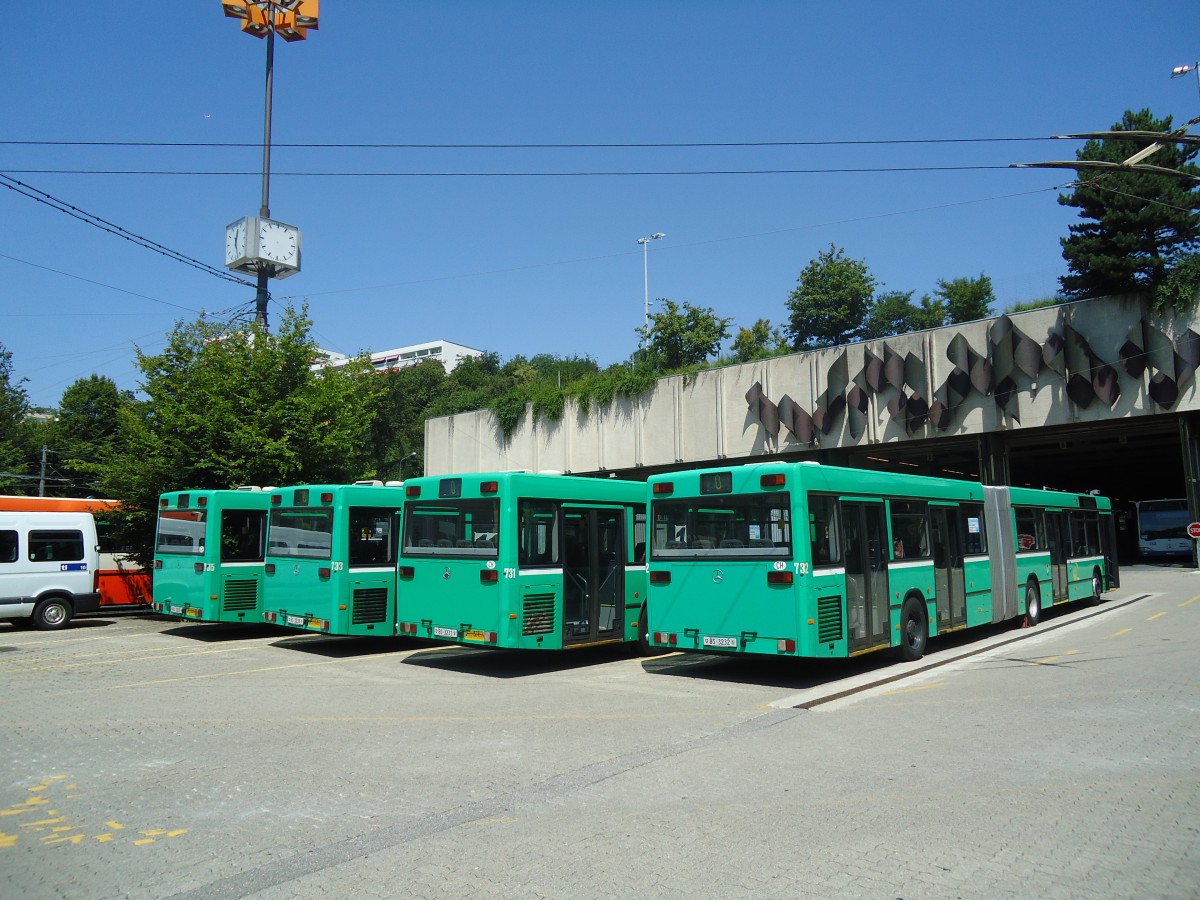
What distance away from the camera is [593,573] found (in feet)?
44.9

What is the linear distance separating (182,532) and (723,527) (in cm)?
1184

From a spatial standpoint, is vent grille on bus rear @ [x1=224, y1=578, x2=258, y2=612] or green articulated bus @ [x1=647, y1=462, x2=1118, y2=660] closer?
green articulated bus @ [x1=647, y1=462, x2=1118, y2=660]

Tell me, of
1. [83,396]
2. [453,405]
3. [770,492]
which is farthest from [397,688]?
[83,396]

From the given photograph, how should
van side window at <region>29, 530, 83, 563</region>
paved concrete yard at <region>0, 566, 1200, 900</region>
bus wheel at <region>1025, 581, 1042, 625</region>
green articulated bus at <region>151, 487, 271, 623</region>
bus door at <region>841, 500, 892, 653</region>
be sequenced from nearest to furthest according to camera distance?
paved concrete yard at <region>0, 566, 1200, 900</region> < bus door at <region>841, 500, 892, 653</region> < green articulated bus at <region>151, 487, 271, 623</region> < bus wheel at <region>1025, 581, 1042, 625</region> < van side window at <region>29, 530, 83, 563</region>

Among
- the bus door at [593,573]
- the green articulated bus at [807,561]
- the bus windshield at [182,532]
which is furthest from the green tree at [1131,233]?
the bus windshield at [182,532]

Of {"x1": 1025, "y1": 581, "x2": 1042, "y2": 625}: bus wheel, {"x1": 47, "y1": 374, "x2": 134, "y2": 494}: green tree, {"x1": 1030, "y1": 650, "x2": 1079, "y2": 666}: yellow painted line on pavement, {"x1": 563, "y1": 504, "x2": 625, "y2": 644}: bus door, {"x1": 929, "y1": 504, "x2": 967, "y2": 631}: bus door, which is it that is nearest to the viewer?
{"x1": 1030, "y1": 650, "x2": 1079, "y2": 666}: yellow painted line on pavement

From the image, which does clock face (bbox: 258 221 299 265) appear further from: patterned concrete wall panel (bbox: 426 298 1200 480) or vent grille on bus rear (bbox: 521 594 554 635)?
vent grille on bus rear (bbox: 521 594 554 635)

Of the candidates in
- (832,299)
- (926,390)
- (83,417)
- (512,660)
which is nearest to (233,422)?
(512,660)

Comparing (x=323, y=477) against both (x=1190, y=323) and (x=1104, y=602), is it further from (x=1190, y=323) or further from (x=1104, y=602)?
(x=1190, y=323)

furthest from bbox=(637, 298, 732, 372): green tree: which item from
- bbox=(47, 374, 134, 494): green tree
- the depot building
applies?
bbox=(47, 374, 134, 494): green tree

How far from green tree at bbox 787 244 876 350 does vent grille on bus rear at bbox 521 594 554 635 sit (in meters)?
60.1

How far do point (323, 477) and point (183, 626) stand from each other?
5.68 m

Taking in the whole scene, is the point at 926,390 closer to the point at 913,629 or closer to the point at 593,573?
the point at 913,629

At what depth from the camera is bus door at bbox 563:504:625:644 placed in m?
13.3
